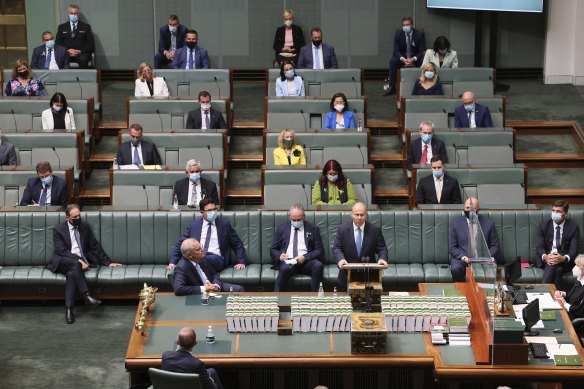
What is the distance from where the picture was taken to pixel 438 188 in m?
13.0

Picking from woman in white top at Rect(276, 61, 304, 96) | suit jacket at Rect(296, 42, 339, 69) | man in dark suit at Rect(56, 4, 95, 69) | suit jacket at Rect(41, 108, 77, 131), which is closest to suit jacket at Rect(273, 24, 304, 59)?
suit jacket at Rect(296, 42, 339, 69)

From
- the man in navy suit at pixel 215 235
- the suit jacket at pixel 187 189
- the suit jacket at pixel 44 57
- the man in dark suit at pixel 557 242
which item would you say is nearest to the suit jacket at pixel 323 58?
the suit jacket at pixel 44 57

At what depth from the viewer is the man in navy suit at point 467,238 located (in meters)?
11.9

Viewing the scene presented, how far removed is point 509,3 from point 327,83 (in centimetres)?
320

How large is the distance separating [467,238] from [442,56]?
4.63 m

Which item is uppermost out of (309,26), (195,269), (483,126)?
(309,26)

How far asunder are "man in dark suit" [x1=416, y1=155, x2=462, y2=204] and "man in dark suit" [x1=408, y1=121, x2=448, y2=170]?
29.0 inches

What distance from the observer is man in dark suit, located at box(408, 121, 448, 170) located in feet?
45.2

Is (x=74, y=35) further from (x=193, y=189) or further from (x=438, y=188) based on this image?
(x=438, y=188)

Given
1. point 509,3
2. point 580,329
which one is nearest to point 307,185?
point 580,329

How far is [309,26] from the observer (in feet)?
59.8

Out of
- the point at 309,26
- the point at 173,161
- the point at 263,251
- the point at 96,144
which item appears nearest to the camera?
the point at 263,251

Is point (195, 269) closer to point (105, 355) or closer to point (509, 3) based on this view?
point (105, 355)

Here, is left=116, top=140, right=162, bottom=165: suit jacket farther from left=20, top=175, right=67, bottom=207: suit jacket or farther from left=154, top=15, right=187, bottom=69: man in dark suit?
left=154, top=15, right=187, bottom=69: man in dark suit
